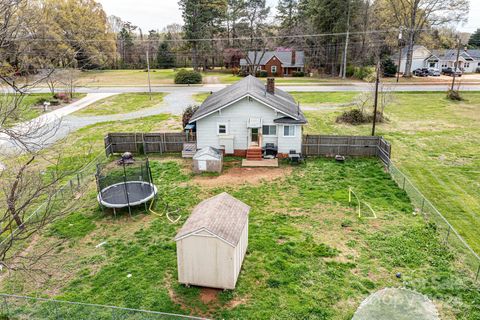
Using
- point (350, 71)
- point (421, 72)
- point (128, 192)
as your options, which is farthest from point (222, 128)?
point (421, 72)

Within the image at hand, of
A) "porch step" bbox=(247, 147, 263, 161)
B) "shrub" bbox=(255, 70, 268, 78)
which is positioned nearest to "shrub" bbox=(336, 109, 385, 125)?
"porch step" bbox=(247, 147, 263, 161)

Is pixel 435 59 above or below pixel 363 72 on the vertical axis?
above

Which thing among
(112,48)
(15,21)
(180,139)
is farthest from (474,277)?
(112,48)

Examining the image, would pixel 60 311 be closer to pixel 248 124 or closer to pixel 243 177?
pixel 243 177

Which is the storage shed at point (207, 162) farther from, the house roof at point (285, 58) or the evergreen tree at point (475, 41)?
the evergreen tree at point (475, 41)

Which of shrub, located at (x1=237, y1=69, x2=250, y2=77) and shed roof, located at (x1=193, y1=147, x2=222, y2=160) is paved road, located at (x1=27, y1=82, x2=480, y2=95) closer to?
shrub, located at (x1=237, y1=69, x2=250, y2=77)

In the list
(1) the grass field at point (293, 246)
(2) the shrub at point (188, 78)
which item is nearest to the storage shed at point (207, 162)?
(1) the grass field at point (293, 246)
